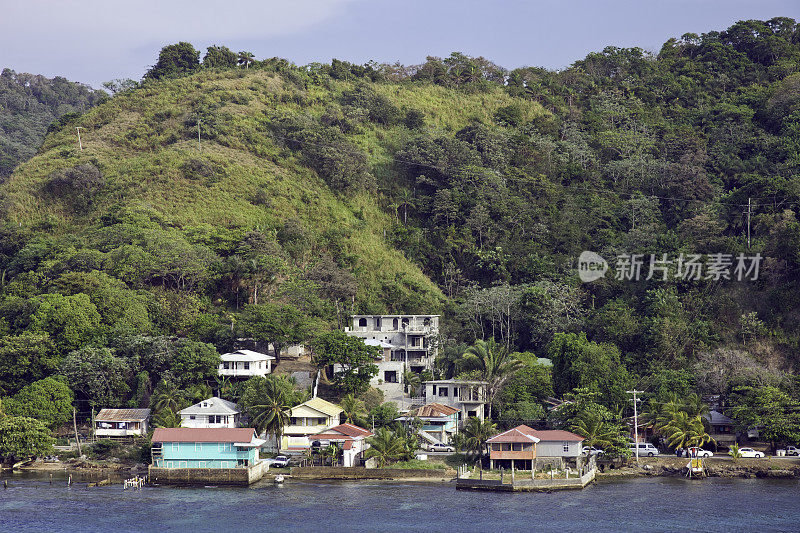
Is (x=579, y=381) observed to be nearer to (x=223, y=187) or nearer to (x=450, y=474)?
(x=450, y=474)

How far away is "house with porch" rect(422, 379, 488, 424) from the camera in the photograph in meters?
67.2

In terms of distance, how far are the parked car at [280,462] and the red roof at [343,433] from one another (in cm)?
240

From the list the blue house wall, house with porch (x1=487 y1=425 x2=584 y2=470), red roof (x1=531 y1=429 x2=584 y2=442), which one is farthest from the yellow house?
red roof (x1=531 y1=429 x2=584 y2=442)

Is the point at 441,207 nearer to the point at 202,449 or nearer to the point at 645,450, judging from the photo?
the point at 645,450

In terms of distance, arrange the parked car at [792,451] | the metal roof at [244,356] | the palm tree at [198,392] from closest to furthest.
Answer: the parked car at [792,451], the palm tree at [198,392], the metal roof at [244,356]

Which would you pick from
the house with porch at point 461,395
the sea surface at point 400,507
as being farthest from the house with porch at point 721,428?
the house with porch at point 461,395

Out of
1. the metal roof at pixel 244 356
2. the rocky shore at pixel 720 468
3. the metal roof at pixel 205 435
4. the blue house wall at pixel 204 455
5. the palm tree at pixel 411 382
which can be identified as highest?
the metal roof at pixel 244 356

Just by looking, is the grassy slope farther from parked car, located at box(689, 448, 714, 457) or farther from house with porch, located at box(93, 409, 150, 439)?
parked car, located at box(689, 448, 714, 457)

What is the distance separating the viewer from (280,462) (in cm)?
6166

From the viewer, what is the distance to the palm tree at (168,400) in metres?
64.9

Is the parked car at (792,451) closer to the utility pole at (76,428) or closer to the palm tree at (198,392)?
the palm tree at (198,392)

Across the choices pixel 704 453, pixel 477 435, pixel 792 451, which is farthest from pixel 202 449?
pixel 792 451

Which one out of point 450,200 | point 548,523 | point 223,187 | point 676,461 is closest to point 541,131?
point 450,200

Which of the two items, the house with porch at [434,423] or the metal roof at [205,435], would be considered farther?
the house with porch at [434,423]
